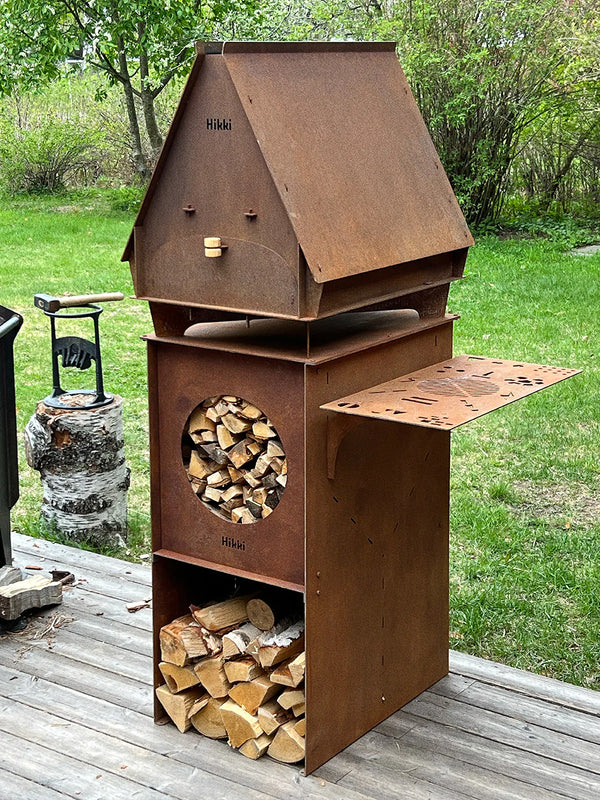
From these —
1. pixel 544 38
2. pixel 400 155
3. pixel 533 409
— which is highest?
pixel 544 38

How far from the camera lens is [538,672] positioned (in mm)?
3555

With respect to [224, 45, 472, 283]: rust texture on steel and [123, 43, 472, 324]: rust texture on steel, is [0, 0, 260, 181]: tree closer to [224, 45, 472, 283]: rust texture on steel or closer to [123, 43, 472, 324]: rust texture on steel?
[224, 45, 472, 283]: rust texture on steel

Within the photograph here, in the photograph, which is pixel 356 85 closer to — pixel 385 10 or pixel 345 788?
pixel 345 788

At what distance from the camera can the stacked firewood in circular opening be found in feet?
9.37

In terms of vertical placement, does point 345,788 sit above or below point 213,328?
below

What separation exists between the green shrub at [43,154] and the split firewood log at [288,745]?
40.6 ft

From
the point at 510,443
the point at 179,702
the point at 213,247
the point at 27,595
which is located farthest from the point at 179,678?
the point at 510,443

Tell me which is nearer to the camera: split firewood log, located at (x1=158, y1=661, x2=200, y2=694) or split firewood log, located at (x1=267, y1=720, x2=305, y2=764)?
split firewood log, located at (x1=267, y1=720, x2=305, y2=764)

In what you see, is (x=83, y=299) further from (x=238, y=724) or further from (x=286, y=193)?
(x=238, y=724)

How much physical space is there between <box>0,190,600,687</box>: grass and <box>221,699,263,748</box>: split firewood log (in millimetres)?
1121

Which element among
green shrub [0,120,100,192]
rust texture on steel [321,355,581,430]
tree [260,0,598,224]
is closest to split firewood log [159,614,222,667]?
rust texture on steel [321,355,581,430]

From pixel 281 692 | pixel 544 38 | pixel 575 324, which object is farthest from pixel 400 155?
pixel 544 38

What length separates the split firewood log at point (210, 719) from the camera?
2961 mm

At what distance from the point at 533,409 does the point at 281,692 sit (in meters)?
3.66
